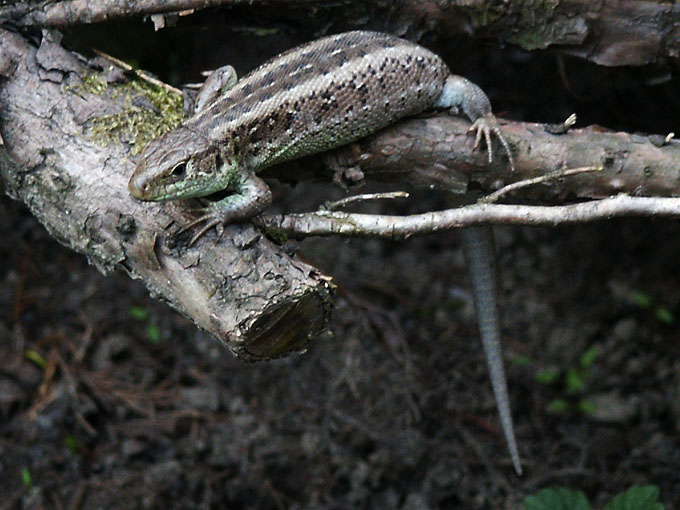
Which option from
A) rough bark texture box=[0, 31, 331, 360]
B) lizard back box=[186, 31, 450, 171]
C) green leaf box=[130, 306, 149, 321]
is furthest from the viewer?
green leaf box=[130, 306, 149, 321]

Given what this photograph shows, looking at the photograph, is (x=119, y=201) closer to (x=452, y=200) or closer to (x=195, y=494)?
(x=452, y=200)

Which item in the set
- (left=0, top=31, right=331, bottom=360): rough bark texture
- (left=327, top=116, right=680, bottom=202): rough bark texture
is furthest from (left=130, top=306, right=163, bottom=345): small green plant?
(left=327, top=116, right=680, bottom=202): rough bark texture

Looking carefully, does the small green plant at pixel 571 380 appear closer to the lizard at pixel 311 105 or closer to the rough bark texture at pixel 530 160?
the rough bark texture at pixel 530 160

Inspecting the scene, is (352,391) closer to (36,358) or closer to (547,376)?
(547,376)

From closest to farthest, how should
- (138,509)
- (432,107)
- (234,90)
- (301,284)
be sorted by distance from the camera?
1. (301,284)
2. (234,90)
3. (432,107)
4. (138,509)

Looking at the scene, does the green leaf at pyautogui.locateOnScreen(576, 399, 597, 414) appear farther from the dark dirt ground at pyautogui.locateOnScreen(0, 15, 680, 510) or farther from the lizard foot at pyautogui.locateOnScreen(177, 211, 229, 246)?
the lizard foot at pyautogui.locateOnScreen(177, 211, 229, 246)

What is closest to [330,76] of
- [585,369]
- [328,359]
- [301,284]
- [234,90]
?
[234,90]
